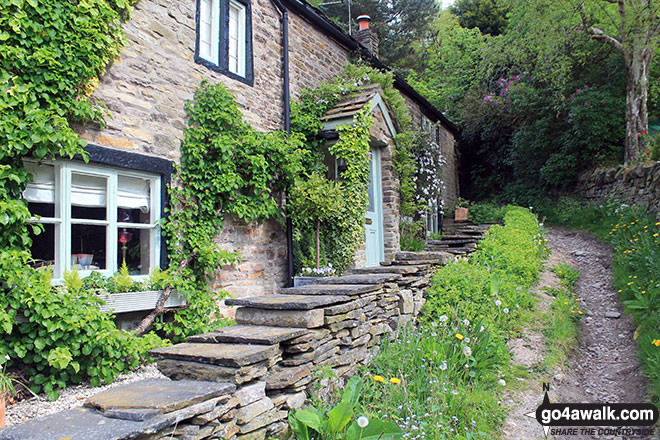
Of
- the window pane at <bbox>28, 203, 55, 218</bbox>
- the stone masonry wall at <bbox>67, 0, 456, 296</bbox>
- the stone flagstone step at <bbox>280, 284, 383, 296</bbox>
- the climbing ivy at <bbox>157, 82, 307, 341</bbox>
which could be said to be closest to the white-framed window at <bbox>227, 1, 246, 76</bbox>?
the stone masonry wall at <bbox>67, 0, 456, 296</bbox>

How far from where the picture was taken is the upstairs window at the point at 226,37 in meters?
6.28

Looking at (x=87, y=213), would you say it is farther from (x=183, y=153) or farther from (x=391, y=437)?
(x=391, y=437)

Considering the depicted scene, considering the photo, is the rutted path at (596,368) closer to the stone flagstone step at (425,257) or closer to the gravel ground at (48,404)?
the stone flagstone step at (425,257)

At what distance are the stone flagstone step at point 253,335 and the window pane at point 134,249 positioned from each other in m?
2.20

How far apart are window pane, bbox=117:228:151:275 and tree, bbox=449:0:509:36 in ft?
74.3

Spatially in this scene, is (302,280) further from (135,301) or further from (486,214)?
(486,214)

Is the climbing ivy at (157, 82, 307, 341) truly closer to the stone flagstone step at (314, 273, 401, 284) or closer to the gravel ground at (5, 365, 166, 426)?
the gravel ground at (5, 365, 166, 426)

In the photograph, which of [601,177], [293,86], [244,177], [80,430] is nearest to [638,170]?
[601,177]

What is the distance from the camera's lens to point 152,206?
210 inches

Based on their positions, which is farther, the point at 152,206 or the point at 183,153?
the point at 183,153

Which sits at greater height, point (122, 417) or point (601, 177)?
point (601, 177)

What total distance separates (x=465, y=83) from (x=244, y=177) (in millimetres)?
16668

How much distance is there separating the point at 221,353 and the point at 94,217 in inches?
112

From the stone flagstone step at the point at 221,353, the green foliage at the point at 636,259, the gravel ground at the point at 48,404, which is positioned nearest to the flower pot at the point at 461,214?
the green foliage at the point at 636,259
